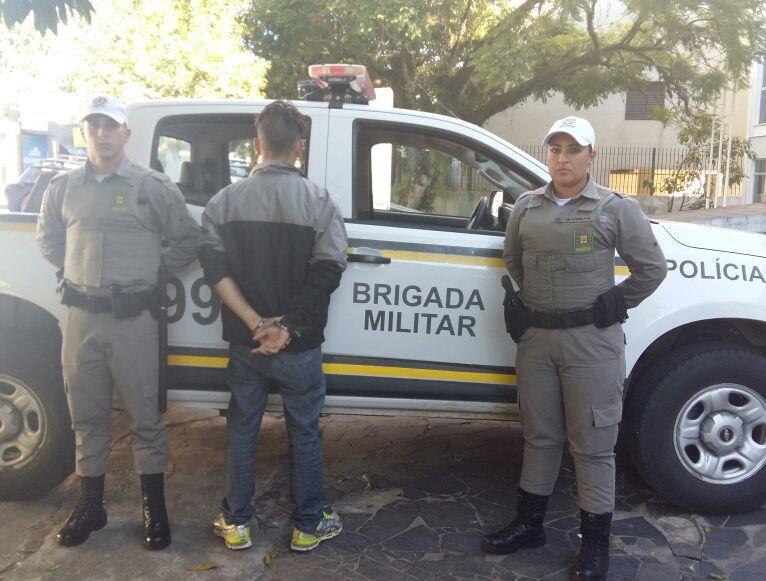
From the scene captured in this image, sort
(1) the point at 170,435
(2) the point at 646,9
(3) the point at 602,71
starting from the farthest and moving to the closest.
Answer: (3) the point at 602,71 < (2) the point at 646,9 < (1) the point at 170,435

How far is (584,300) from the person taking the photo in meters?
3.10

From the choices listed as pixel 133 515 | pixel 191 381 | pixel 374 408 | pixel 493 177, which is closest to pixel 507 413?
pixel 374 408

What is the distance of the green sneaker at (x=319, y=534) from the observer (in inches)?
131

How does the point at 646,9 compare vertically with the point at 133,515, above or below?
above

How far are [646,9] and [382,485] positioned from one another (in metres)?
12.0

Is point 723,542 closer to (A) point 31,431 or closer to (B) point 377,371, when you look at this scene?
(B) point 377,371

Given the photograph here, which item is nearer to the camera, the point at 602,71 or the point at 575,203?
the point at 575,203

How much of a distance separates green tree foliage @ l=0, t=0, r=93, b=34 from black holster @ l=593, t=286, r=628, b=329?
245 cm

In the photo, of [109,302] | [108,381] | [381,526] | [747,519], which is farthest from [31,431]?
[747,519]

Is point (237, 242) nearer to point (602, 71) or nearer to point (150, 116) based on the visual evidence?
point (150, 116)

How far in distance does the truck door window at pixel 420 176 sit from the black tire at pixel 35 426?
1633 mm

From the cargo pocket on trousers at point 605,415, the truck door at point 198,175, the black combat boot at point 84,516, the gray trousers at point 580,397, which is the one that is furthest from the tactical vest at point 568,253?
the black combat boot at point 84,516

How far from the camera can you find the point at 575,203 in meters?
3.11

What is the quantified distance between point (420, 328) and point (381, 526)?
0.94 meters
